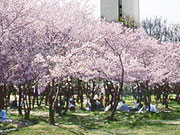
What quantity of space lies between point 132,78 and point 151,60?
389 cm

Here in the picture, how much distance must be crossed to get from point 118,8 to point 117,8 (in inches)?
11.1

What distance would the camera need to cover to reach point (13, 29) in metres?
15.2

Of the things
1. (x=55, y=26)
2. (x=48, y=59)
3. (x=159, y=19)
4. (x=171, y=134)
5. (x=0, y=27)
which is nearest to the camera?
(x=171, y=134)

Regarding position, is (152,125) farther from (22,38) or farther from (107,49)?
(107,49)

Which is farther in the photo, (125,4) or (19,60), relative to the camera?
(125,4)

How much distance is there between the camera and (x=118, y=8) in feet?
187

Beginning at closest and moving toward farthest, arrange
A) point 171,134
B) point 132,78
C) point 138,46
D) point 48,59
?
point 171,134 < point 48,59 < point 132,78 < point 138,46

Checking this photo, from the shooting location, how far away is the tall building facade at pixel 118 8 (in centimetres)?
5572

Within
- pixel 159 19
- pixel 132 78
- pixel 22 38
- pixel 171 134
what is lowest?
pixel 171 134

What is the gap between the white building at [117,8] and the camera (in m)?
55.7

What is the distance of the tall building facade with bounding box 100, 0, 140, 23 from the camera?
55719 millimetres

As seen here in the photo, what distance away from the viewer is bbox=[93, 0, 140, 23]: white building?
183 ft

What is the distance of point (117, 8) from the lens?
56719 mm

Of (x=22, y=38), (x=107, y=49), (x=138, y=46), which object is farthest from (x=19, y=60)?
(x=138, y=46)
